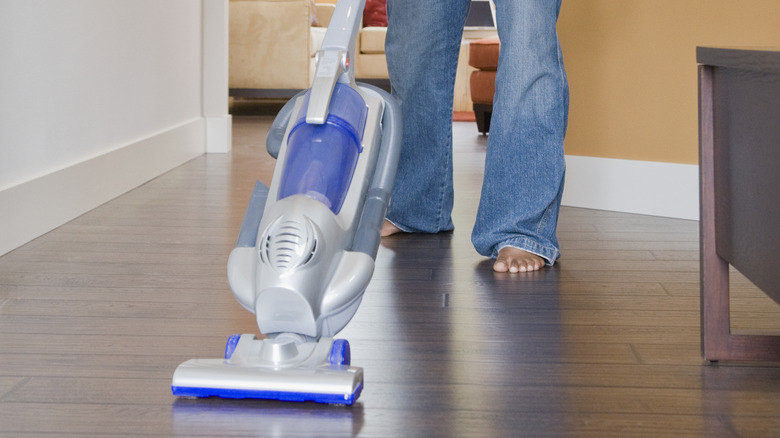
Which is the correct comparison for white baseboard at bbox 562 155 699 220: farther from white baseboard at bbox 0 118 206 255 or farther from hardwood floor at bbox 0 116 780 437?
white baseboard at bbox 0 118 206 255

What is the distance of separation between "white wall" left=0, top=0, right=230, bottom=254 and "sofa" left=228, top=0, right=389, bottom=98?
1708 millimetres

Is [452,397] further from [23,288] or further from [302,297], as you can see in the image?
[23,288]

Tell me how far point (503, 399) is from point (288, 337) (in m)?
0.22

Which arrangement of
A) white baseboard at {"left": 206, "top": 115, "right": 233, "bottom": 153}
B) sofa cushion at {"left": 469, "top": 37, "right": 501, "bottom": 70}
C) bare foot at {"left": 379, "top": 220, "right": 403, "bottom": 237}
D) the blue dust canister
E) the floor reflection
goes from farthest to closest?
1. sofa cushion at {"left": 469, "top": 37, "right": 501, "bottom": 70}
2. white baseboard at {"left": 206, "top": 115, "right": 233, "bottom": 153}
3. bare foot at {"left": 379, "top": 220, "right": 403, "bottom": 237}
4. the blue dust canister
5. the floor reflection

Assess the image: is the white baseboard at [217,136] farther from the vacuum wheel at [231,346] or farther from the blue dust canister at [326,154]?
the vacuum wheel at [231,346]

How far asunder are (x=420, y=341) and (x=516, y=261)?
1.37 feet

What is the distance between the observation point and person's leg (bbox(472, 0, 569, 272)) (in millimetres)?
1453

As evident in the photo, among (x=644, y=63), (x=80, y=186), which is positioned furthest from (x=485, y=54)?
(x=80, y=186)

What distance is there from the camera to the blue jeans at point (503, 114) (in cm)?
146

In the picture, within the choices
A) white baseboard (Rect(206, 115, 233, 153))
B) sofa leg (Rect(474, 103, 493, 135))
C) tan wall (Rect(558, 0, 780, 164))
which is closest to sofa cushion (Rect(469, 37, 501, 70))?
sofa leg (Rect(474, 103, 493, 135))

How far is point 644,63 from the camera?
6.97ft

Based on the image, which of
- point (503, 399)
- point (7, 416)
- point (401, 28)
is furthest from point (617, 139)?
point (7, 416)

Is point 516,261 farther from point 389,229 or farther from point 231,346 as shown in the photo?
point 231,346

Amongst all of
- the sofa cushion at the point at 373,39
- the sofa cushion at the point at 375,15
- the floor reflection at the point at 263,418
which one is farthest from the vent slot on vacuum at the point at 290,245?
the sofa cushion at the point at 375,15
